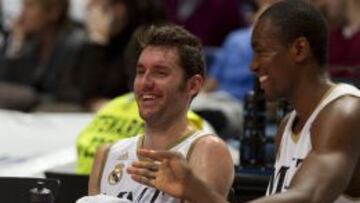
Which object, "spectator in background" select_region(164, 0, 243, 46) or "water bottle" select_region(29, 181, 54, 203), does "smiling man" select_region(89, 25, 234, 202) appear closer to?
"water bottle" select_region(29, 181, 54, 203)

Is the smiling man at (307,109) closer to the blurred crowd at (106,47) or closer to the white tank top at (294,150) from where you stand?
the white tank top at (294,150)

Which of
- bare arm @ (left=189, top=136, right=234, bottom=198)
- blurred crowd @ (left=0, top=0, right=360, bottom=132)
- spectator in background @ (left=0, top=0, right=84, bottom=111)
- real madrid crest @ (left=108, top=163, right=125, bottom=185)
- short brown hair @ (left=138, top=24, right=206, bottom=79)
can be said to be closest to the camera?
bare arm @ (left=189, top=136, right=234, bottom=198)

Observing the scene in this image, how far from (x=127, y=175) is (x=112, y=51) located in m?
4.03

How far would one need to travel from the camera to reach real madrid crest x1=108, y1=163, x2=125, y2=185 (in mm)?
4824

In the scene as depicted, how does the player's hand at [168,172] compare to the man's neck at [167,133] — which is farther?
the man's neck at [167,133]

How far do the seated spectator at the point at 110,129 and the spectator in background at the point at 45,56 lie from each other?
2.42 meters

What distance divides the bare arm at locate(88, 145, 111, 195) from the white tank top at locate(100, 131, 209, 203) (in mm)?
27

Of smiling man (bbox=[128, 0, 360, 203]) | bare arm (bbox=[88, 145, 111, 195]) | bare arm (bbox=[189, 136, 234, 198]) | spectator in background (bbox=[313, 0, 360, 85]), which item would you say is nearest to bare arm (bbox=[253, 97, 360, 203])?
smiling man (bbox=[128, 0, 360, 203])

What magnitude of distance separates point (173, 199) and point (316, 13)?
2.66 feet

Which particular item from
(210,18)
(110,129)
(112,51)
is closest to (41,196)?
(110,129)

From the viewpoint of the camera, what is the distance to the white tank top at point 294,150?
4.48 meters

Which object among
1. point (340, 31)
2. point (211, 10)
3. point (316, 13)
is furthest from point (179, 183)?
point (211, 10)

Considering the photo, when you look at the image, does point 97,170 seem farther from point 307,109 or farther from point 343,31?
point 343,31

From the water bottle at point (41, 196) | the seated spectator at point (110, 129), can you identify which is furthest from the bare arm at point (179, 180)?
the seated spectator at point (110, 129)
